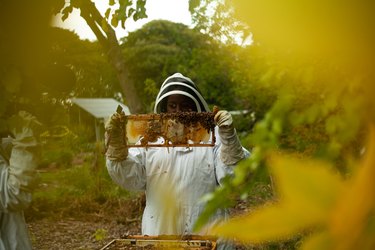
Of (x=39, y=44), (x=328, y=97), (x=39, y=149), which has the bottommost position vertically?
(x=39, y=149)

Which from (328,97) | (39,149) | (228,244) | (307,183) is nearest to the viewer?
(307,183)

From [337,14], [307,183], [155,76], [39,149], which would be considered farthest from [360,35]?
[155,76]

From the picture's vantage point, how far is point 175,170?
2.38 m

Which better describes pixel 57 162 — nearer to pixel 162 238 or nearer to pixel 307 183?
pixel 162 238

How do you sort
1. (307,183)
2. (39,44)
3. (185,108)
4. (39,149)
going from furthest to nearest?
(185,108) < (39,149) < (39,44) < (307,183)

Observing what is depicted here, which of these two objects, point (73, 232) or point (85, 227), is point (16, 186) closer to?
point (73, 232)

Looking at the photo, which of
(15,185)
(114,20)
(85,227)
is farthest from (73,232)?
(114,20)

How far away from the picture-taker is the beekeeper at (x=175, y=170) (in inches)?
87.4

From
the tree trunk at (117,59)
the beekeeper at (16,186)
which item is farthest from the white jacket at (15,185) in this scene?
the tree trunk at (117,59)

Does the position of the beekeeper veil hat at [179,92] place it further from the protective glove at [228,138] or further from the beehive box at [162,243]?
the beehive box at [162,243]

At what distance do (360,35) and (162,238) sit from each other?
1.74m

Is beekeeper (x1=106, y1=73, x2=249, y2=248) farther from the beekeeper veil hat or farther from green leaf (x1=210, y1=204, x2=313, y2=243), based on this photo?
green leaf (x1=210, y1=204, x2=313, y2=243)

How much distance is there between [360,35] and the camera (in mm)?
355

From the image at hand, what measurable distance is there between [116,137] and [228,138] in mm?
543
